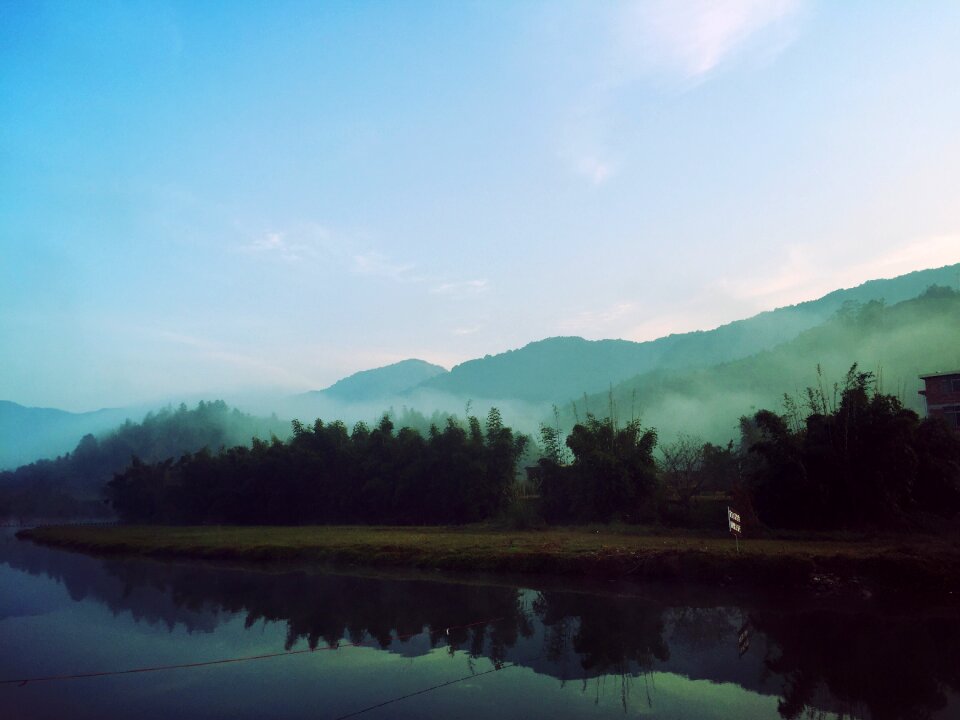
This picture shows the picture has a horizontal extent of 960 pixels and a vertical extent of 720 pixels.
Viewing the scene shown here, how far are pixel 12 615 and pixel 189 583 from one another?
19.5 ft

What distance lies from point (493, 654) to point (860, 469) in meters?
20.7

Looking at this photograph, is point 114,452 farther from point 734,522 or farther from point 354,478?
point 734,522

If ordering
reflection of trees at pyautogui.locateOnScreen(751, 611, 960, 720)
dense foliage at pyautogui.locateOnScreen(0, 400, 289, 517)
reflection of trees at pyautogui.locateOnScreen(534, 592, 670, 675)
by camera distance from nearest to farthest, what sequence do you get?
reflection of trees at pyautogui.locateOnScreen(751, 611, 960, 720), reflection of trees at pyautogui.locateOnScreen(534, 592, 670, 675), dense foliage at pyautogui.locateOnScreen(0, 400, 289, 517)

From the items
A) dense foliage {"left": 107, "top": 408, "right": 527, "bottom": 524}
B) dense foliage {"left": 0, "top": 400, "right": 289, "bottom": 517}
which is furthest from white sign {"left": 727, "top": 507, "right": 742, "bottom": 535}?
dense foliage {"left": 0, "top": 400, "right": 289, "bottom": 517}

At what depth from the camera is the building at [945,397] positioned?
121 feet

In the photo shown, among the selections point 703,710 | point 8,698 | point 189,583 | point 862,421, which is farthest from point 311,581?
point 862,421

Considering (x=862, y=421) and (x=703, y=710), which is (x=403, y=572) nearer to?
(x=703, y=710)

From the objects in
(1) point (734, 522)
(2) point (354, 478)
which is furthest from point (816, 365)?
(1) point (734, 522)

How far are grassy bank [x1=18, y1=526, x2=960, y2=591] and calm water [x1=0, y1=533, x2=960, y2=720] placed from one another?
4.44 feet

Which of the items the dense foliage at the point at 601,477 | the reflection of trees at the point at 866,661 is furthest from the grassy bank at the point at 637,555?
the reflection of trees at the point at 866,661

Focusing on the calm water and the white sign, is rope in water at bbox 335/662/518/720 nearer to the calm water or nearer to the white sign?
the calm water

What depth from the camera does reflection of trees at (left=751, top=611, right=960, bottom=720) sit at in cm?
1010

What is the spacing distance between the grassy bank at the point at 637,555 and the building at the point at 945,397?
59.0 ft

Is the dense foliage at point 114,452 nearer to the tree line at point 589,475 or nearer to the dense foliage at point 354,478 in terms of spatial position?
the dense foliage at point 354,478
